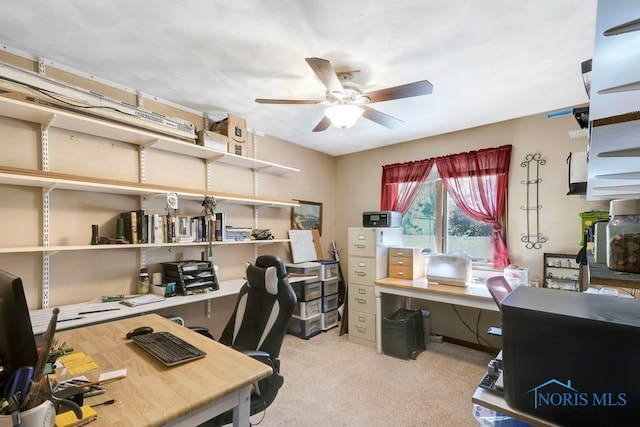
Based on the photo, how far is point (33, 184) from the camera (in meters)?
1.96

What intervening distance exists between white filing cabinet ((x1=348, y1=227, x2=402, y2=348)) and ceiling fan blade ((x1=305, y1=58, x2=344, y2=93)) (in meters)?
1.80

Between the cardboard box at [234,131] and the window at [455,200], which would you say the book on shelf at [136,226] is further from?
the window at [455,200]

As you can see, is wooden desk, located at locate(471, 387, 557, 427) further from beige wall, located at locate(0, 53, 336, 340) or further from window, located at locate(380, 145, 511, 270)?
beige wall, located at locate(0, 53, 336, 340)

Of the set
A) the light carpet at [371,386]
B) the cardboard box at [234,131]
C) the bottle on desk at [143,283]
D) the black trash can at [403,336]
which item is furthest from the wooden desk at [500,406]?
the cardboard box at [234,131]

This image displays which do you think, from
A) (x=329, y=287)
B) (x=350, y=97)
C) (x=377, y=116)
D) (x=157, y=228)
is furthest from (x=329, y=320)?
(x=350, y=97)

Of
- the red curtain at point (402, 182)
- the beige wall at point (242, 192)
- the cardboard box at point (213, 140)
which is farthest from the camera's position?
the red curtain at point (402, 182)

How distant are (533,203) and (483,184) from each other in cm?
50

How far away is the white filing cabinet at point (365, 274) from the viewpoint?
10.8 ft

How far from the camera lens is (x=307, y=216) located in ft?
13.6

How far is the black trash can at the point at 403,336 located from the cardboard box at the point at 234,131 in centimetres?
234

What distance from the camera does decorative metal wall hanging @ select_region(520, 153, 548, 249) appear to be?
9.62ft

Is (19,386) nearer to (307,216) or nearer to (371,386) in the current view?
(371,386)

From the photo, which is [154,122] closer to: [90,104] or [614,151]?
[90,104]

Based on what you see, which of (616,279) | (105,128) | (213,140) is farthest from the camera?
(213,140)
